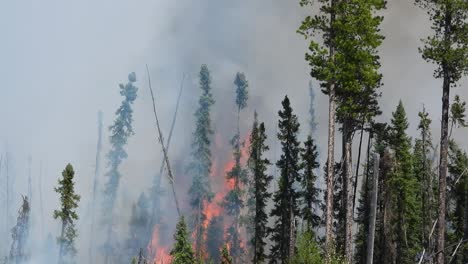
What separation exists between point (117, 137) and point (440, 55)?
58.9m

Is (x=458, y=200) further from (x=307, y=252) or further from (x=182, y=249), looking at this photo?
(x=307, y=252)

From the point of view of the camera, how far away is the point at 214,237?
80.7 meters

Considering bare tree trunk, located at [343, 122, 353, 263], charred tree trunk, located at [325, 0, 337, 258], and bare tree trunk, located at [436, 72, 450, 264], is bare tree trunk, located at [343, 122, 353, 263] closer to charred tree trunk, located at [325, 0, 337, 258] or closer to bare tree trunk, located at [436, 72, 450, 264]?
charred tree trunk, located at [325, 0, 337, 258]

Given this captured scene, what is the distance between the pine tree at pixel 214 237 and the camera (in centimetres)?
7888

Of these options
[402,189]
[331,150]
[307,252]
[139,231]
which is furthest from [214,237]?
[307,252]

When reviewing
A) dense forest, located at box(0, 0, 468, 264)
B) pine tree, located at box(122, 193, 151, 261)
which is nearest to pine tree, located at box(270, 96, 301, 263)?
dense forest, located at box(0, 0, 468, 264)

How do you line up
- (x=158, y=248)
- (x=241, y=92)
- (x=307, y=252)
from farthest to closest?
(x=241, y=92) < (x=158, y=248) < (x=307, y=252)

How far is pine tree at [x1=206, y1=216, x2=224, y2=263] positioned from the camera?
78.9 meters

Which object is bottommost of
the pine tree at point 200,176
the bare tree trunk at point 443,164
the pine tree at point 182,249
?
the pine tree at point 182,249

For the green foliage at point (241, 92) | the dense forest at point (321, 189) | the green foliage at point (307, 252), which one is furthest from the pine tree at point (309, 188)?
the green foliage at point (241, 92)

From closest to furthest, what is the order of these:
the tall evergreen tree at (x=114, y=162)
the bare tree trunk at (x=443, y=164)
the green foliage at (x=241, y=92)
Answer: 1. the bare tree trunk at (x=443, y=164)
2. the tall evergreen tree at (x=114, y=162)
3. the green foliage at (x=241, y=92)

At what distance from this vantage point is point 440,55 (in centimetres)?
2330

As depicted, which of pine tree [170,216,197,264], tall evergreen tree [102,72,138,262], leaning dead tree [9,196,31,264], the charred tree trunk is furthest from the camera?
tall evergreen tree [102,72,138,262]

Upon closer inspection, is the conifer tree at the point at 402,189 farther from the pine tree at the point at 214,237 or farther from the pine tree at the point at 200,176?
the pine tree at the point at 214,237
